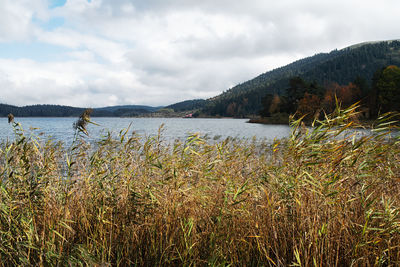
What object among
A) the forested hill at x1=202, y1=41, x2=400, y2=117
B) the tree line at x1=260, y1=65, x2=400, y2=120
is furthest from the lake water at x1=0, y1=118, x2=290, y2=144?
the forested hill at x1=202, y1=41, x2=400, y2=117

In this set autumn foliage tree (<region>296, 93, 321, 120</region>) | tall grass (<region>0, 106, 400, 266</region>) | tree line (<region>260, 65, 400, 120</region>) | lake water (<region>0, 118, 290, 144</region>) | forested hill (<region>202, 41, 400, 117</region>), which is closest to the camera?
tall grass (<region>0, 106, 400, 266</region>)

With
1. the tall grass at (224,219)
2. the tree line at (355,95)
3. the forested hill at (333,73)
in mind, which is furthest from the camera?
the forested hill at (333,73)

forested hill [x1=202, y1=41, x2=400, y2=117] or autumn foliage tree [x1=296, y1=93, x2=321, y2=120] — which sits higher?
forested hill [x1=202, y1=41, x2=400, y2=117]

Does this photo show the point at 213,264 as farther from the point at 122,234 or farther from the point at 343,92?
the point at 343,92

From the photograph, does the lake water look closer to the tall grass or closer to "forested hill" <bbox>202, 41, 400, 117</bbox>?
the tall grass

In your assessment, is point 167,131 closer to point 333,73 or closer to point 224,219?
point 224,219

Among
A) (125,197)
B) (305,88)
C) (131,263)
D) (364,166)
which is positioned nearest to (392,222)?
(364,166)

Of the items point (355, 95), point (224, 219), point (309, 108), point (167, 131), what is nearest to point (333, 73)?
point (355, 95)

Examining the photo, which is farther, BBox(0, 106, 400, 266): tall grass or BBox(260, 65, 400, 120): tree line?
BBox(260, 65, 400, 120): tree line

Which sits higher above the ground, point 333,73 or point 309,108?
point 333,73

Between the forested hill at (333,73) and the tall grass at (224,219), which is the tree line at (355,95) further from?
the forested hill at (333,73)

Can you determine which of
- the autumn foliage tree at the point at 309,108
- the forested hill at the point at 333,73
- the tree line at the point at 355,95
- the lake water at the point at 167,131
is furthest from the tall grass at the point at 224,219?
the forested hill at the point at 333,73

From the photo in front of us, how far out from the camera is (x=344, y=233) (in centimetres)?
354

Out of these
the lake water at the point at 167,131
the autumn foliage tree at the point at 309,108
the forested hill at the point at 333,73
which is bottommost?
the lake water at the point at 167,131
